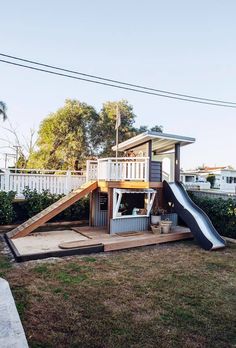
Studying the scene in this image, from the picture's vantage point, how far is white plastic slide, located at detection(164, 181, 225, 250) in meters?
7.45

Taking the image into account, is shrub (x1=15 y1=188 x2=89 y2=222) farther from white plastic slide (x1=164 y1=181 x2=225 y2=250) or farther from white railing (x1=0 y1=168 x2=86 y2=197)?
white plastic slide (x1=164 y1=181 x2=225 y2=250)

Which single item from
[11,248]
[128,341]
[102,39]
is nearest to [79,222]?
[11,248]

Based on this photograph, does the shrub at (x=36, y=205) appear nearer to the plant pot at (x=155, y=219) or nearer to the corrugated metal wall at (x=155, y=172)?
the plant pot at (x=155, y=219)

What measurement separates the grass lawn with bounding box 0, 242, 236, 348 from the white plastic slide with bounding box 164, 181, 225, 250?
3.20 ft

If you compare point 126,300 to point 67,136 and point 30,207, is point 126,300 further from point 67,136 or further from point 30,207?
point 67,136

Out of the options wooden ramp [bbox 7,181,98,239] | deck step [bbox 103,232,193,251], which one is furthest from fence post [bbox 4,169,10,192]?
deck step [bbox 103,232,193,251]

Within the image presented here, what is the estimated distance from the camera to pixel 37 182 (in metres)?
10.3

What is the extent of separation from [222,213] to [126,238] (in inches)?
143

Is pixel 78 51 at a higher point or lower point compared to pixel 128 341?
higher

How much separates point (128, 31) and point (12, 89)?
9.35 metres

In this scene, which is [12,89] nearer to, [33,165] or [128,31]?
[33,165]

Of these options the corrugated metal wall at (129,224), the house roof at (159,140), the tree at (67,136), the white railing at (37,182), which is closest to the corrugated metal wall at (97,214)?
the white railing at (37,182)

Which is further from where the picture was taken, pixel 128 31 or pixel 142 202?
pixel 128 31

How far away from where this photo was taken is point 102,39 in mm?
11656
